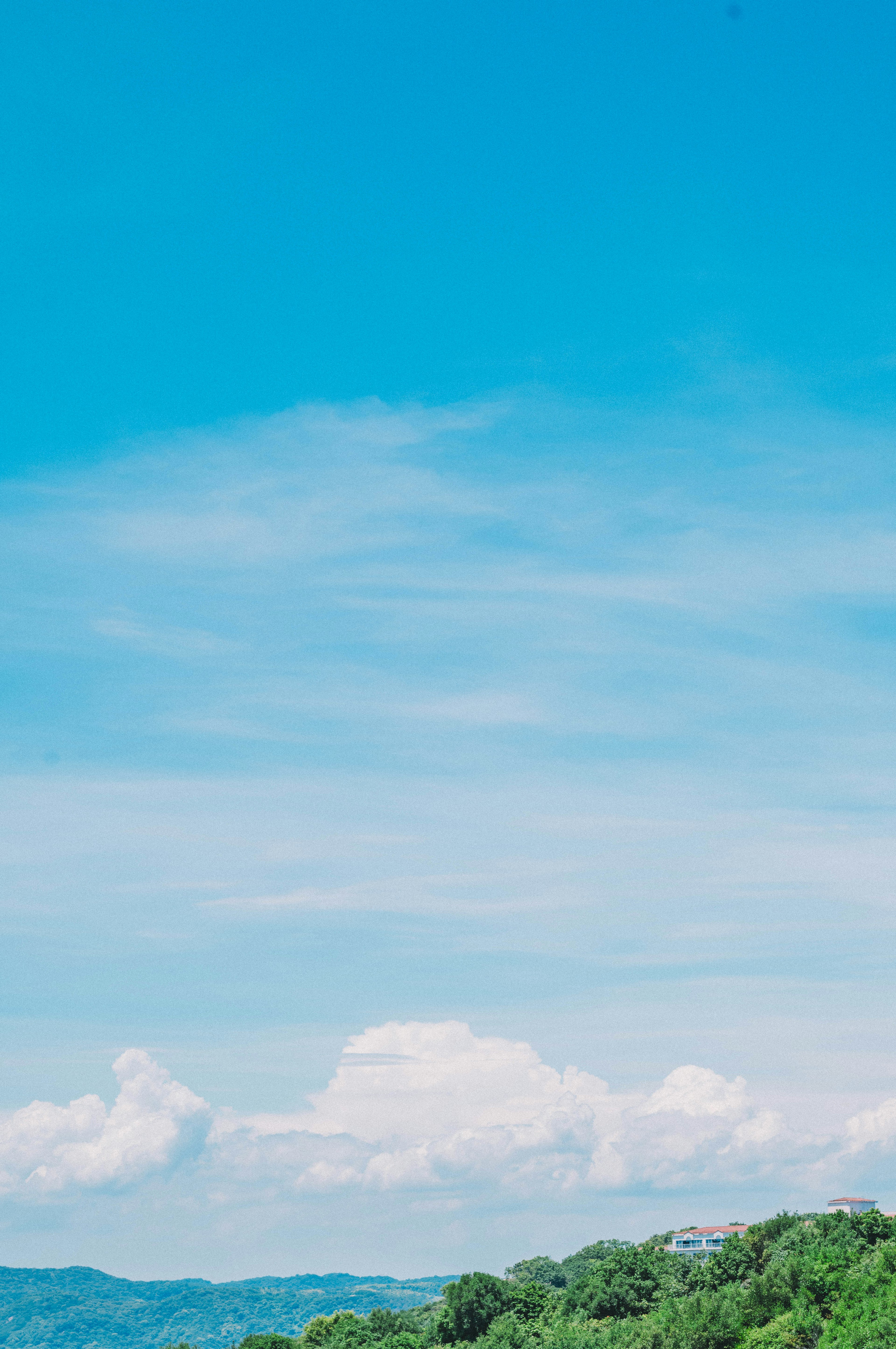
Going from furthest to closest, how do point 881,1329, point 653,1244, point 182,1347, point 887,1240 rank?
point 653,1244 < point 182,1347 < point 887,1240 < point 881,1329

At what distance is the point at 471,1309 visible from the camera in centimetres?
9875

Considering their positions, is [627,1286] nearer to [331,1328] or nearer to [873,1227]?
[873,1227]

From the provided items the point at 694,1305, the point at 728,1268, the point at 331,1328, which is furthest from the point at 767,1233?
the point at 331,1328

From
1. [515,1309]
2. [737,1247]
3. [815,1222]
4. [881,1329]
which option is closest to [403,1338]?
[515,1309]

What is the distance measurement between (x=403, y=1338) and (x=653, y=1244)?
111 feet

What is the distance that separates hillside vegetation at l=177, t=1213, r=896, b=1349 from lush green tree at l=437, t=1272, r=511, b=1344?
0.08 meters

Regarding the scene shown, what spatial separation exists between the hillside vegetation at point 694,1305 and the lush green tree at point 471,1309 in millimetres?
83

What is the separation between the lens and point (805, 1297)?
223 ft

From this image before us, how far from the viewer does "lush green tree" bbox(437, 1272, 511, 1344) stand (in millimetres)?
98125

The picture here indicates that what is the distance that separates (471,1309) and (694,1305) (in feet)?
110

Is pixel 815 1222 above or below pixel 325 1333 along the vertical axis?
above

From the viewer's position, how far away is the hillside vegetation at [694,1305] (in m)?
64.9

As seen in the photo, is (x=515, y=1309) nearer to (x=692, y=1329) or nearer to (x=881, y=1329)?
(x=692, y=1329)

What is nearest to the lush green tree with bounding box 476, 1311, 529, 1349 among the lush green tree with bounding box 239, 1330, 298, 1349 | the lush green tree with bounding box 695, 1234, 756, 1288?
the lush green tree with bounding box 695, 1234, 756, 1288
